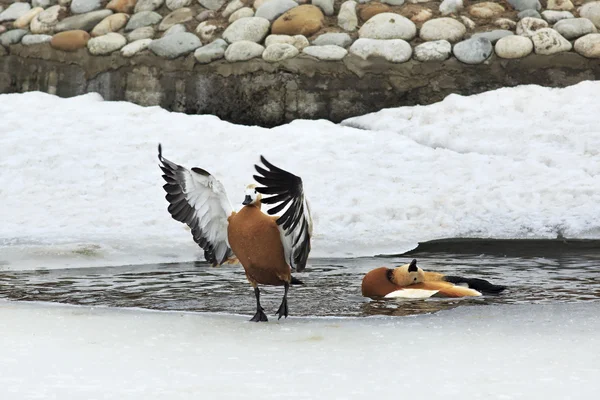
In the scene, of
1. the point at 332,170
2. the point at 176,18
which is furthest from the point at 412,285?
the point at 176,18

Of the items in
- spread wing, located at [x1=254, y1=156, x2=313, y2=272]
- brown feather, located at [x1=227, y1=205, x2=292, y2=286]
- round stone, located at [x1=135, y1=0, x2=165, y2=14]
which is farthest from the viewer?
round stone, located at [x1=135, y1=0, x2=165, y2=14]

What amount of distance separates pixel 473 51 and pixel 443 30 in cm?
49

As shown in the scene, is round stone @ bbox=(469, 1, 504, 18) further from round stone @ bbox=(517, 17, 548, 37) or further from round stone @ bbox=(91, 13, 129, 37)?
round stone @ bbox=(91, 13, 129, 37)

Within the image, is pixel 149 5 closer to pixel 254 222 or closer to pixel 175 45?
pixel 175 45

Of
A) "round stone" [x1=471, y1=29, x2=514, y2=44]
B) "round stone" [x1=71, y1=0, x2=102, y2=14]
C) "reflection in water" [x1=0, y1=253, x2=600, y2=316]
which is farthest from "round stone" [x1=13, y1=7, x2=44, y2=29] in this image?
"reflection in water" [x1=0, y1=253, x2=600, y2=316]

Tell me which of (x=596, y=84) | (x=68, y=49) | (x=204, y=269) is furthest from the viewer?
(x=68, y=49)

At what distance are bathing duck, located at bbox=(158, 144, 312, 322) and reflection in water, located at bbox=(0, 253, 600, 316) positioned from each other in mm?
362

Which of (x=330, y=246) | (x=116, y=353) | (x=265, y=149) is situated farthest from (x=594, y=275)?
(x=265, y=149)

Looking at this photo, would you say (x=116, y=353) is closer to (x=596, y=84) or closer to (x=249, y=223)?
(x=249, y=223)

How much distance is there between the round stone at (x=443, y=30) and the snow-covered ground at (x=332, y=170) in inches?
31.1

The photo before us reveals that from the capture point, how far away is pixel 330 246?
27.0 ft

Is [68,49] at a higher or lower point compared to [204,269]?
higher

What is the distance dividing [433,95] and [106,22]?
434 cm

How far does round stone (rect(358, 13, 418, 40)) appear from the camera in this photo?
11805 millimetres
